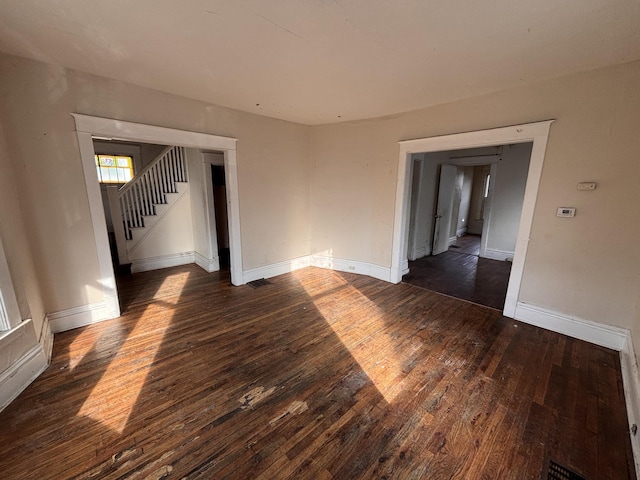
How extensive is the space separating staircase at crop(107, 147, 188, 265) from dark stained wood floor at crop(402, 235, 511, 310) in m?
4.54

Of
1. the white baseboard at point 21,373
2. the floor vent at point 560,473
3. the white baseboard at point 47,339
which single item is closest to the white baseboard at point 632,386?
the floor vent at point 560,473

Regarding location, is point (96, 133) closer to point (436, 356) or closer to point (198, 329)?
point (198, 329)

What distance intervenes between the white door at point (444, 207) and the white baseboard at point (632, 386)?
11.9 ft

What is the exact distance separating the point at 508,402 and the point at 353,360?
118 centimetres

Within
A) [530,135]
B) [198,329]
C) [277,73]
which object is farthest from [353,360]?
[530,135]

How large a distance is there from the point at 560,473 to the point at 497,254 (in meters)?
5.05

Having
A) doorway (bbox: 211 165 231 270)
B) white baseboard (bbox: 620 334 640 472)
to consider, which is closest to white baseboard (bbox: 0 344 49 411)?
doorway (bbox: 211 165 231 270)

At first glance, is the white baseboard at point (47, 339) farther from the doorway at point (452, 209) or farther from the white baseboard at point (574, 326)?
the white baseboard at point (574, 326)

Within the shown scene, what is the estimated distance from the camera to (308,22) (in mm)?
1714

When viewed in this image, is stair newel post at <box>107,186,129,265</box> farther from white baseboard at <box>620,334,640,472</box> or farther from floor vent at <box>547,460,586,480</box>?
white baseboard at <box>620,334,640,472</box>

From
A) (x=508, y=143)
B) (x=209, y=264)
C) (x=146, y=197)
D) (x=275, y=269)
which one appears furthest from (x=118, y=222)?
(x=508, y=143)

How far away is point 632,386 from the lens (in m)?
1.95

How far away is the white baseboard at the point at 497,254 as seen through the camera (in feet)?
18.2

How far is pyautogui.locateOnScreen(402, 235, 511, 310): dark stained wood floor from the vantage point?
3.83 meters
